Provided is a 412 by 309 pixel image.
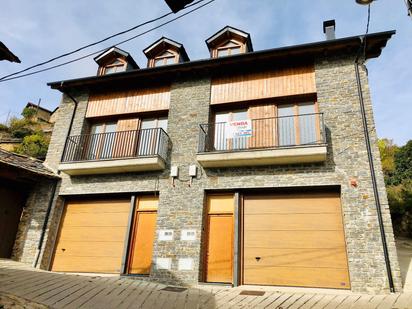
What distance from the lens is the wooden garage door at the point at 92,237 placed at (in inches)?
377

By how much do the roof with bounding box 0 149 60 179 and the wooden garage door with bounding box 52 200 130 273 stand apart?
150 centimetres

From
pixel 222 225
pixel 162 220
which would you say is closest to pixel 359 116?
pixel 222 225

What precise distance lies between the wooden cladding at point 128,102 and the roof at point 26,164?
2.56 meters

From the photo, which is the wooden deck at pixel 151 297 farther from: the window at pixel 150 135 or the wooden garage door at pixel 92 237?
the window at pixel 150 135

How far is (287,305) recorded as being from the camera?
628 cm

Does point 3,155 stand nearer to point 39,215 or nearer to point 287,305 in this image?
point 39,215

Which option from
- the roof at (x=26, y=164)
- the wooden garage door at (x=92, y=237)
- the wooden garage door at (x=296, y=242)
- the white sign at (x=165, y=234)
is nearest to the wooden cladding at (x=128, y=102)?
the roof at (x=26, y=164)

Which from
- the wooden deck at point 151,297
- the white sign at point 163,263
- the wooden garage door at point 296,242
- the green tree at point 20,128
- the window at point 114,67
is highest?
the green tree at point 20,128

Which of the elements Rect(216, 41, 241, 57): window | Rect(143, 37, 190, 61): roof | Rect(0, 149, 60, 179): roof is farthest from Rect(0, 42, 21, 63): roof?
Rect(216, 41, 241, 57): window

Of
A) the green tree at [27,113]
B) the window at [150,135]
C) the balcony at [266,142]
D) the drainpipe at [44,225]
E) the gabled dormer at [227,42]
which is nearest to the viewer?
the balcony at [266,142]

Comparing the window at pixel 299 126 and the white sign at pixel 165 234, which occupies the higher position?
the window at pixel 299 126

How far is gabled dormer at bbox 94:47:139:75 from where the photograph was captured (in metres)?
12.6

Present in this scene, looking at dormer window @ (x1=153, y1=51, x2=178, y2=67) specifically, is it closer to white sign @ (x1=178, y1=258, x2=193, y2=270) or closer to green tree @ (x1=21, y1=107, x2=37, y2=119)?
white sign @ (x1=178, y1=258, x2=193, y2=270)

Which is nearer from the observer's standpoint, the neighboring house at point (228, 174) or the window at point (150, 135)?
the neighboring house at point (228, 174)
